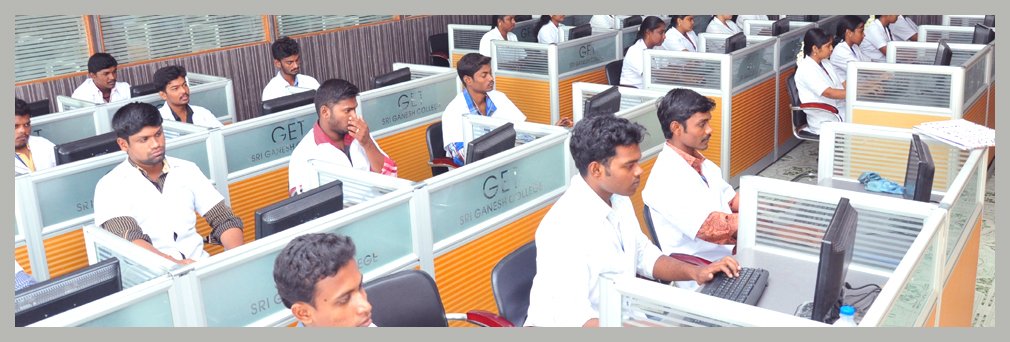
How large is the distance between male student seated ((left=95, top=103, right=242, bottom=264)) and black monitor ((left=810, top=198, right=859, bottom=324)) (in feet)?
7.27

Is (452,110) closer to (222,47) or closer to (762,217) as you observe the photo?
(762,217)

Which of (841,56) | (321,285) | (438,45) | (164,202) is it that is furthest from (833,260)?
(438,45)

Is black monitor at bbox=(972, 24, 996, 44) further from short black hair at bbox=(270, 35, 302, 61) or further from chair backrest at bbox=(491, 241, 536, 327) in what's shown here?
chair backrest at bbox=(491, 241, 536, 327)

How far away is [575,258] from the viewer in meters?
2.47

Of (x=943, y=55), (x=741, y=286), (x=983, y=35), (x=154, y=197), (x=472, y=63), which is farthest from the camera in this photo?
(x=983, y=35)

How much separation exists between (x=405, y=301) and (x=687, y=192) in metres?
1.26

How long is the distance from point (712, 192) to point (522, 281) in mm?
1022

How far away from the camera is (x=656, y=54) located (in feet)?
18.8

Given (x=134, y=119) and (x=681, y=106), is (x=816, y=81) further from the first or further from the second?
(x=134, y=119)

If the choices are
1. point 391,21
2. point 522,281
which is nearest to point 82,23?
point 391,21

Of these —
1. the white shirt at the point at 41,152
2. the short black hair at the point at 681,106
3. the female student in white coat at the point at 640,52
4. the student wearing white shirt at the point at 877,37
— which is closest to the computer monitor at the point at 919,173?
the short black hair at the point at 681,106

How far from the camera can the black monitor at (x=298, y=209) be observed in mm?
2736

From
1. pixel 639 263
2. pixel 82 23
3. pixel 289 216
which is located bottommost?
pixel 639 263

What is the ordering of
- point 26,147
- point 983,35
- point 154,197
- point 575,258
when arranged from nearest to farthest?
point 575,258, point 154,197, point 26,147, point 983,35
